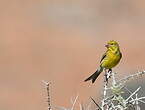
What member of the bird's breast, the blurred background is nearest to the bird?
the bird's breast

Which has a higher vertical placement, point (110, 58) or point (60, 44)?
point (60, 44)

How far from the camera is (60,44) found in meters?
21.3

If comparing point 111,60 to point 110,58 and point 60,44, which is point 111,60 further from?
point 60,44

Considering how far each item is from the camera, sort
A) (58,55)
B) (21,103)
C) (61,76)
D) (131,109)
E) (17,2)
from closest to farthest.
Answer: (131,109) < (21,103) < (61,76) < (58,55) < (17,2)

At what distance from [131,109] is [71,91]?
13.1m

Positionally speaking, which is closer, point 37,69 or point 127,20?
point 37,69

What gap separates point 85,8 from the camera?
2495 cm

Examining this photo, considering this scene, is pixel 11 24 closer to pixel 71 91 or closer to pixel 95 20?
pixel 95 20

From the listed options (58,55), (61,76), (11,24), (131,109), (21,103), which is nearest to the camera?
(131,109)

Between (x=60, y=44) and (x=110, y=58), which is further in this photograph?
(x=60, y=44)

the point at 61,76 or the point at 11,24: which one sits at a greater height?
the point at 11,24

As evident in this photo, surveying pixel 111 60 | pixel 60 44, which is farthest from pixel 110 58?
pixel 60 44

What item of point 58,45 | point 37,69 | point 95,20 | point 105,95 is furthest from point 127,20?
point 105,95

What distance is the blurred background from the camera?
1700 centimetres
